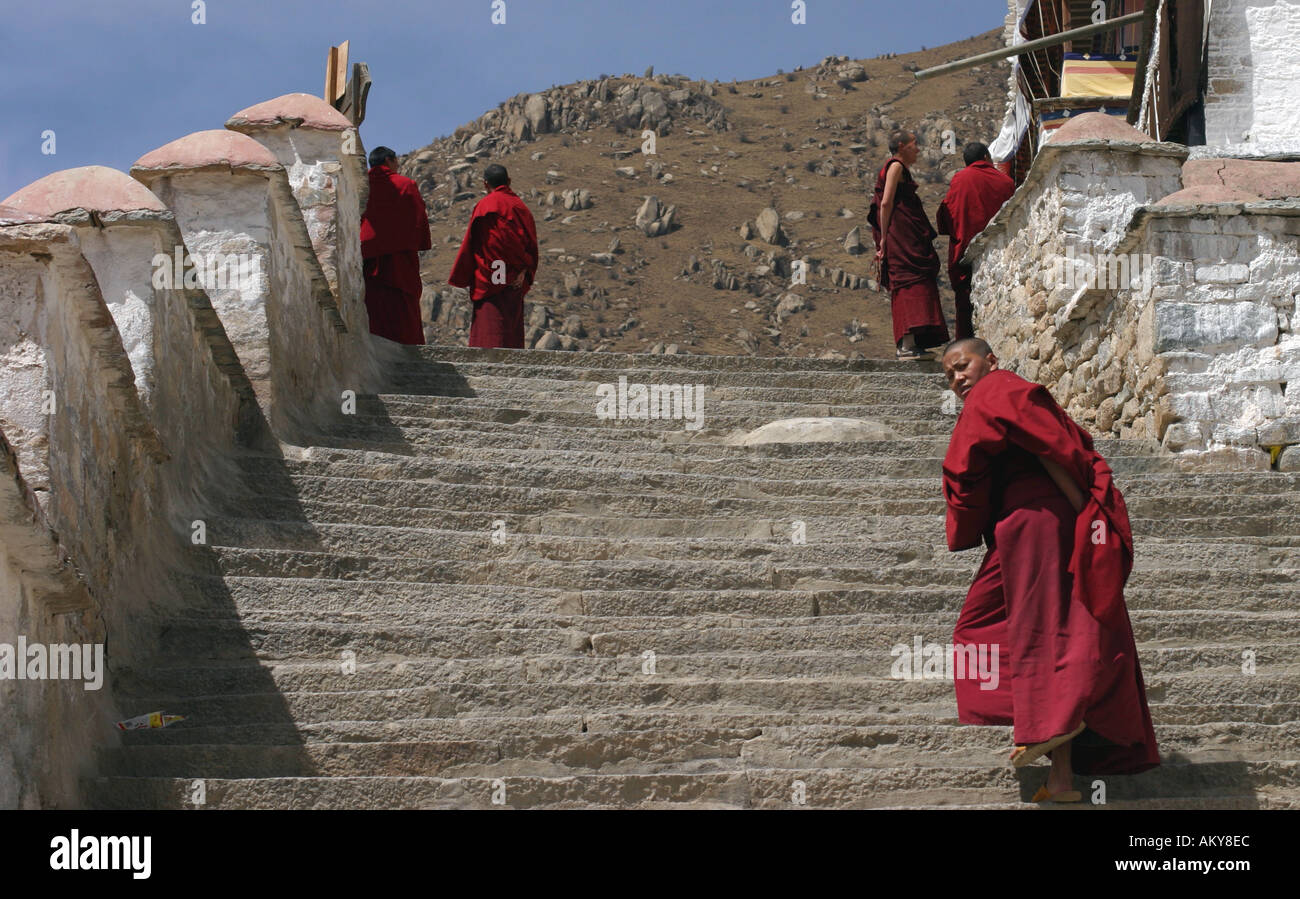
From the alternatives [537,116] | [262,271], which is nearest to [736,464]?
[262,271]

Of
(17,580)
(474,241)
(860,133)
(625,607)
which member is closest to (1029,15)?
(474,241)

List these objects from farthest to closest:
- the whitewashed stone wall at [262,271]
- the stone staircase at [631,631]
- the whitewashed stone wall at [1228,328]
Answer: the whitewashed stone wall at [1228,328] → the whitewashed stone wall at [262,271] → the stone staircase at [631,631]

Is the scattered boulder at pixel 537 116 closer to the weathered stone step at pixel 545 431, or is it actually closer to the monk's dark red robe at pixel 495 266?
the monk's dark red robe at pixel 495 266

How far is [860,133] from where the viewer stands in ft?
155

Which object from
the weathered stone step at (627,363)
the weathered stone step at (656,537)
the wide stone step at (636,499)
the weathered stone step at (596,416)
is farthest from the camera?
the weathered stone step at (627,363)

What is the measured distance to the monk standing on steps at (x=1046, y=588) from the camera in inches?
190

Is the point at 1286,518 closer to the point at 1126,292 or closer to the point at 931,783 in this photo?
the point at 1126,292

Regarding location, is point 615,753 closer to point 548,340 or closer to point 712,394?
point 712,394

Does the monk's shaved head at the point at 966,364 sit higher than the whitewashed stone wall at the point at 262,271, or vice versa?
the whitewashed stone wall at the point at 262,271

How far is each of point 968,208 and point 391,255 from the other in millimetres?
3875

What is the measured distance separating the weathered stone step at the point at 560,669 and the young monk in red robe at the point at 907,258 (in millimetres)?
5580

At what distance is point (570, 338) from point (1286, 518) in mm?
27759

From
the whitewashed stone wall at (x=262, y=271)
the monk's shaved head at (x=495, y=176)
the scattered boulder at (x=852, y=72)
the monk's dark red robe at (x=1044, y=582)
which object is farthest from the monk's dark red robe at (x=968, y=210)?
the scattered boulder at (x=852, y=72)
